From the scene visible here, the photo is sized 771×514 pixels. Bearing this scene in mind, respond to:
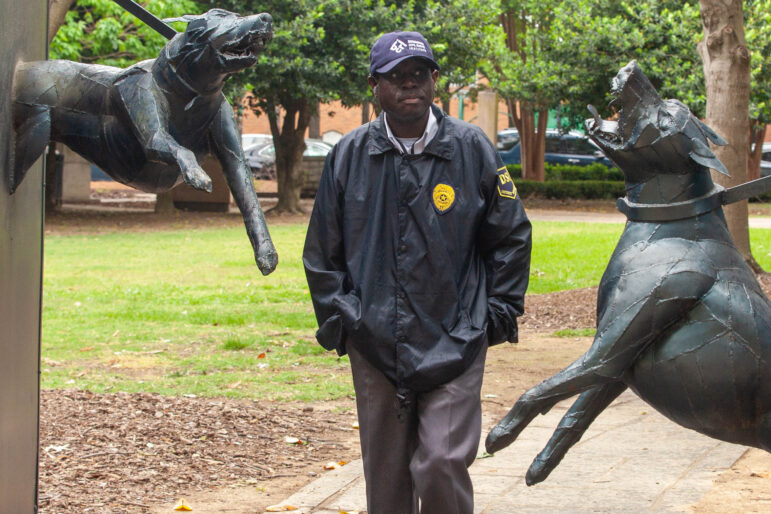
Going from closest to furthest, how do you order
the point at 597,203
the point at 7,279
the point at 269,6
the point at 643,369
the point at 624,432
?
the point at 7,279 → the point at 643,369 → the point at 624,432 → the point at 269,6 → the point at 597,203

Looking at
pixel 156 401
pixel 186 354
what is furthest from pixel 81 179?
pixel 156 401

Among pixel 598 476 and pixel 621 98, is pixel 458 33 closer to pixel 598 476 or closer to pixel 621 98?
pixel 598 476

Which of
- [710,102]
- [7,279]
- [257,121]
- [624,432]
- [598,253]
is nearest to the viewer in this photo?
[7,279]

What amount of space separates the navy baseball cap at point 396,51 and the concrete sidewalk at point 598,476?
2261 mm

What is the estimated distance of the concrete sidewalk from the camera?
485cm

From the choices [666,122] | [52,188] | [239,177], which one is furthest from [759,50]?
[239,177]

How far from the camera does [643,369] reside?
11.5 ft

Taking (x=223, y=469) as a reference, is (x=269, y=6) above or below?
above

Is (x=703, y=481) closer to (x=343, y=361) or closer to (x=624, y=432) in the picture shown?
(x=624, y=432)

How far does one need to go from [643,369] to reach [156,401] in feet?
13.2

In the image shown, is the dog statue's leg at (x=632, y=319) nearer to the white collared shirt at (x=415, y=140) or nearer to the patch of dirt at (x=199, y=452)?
the white collared shirt at (x=415, y=140)

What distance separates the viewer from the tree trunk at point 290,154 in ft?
74.1

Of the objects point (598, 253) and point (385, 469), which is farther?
point (598, 253)

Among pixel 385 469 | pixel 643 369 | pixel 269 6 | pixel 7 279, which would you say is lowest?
pixel 385 469
